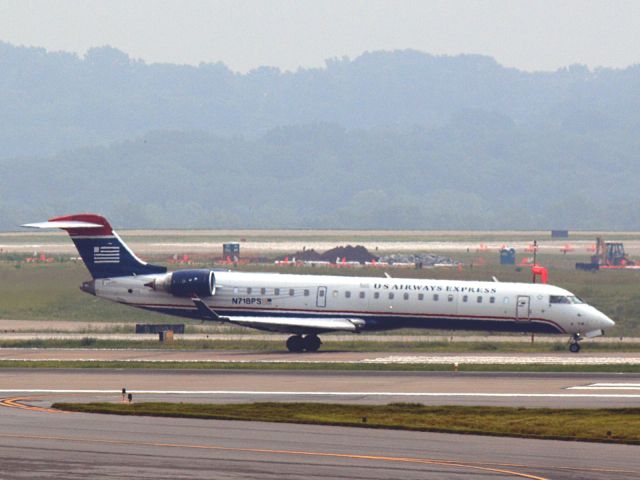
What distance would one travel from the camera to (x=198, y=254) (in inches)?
5492

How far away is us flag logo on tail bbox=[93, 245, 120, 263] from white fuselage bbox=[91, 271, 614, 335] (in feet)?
5.12

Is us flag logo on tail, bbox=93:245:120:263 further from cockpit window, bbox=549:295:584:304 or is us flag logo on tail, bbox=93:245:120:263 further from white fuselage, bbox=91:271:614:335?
cockpit window, bbox=549:295:584:304

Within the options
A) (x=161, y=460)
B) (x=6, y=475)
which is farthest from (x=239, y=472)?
(x=6, y=475)

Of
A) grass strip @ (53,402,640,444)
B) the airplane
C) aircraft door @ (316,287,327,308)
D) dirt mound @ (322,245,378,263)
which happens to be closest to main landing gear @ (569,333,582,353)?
the airplane

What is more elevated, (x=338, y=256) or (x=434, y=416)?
(x=338, y=256)

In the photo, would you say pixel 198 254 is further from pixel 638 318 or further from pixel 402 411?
pixel 402 411

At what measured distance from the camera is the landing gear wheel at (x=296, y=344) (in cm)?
5953

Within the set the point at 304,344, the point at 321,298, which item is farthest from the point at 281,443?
the point at 321,298

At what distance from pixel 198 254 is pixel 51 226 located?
7843 centimetres

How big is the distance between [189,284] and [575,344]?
15.1 m

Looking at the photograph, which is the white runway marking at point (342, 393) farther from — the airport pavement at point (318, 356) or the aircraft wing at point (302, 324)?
the aircraft wing at point (302, 324)

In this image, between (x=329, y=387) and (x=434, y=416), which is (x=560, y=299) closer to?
(x=329, y=387)

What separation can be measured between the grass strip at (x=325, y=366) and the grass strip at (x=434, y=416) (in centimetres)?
1120

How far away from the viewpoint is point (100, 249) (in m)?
61.6
